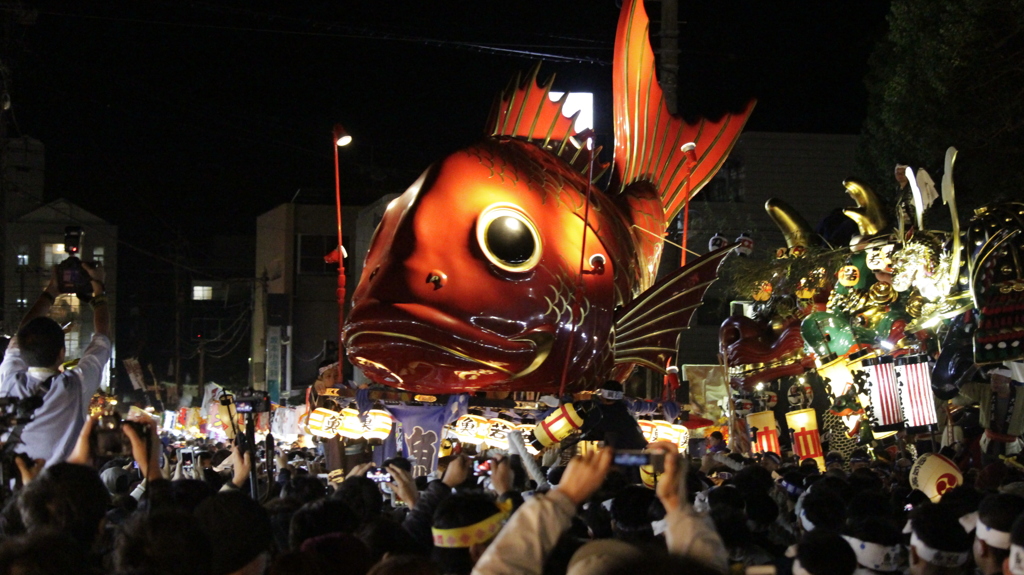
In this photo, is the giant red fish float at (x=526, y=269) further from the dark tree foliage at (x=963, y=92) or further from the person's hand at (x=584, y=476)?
the dark tree foliage at (x=963, y=92)

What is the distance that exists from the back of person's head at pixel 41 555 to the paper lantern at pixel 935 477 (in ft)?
17.8

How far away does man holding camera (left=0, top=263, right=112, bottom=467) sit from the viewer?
5.05 meters

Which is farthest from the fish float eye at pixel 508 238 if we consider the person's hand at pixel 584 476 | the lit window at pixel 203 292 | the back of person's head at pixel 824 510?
the lit window at pixel 203 292

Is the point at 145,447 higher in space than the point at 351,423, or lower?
lower

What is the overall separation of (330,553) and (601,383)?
5.96m

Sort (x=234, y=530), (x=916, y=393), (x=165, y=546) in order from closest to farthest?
(x=165, y=546), (x=234, y=530), (x=916, y=393)

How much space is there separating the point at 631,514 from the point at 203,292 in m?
40.1

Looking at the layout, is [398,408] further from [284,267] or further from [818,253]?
[284,267]

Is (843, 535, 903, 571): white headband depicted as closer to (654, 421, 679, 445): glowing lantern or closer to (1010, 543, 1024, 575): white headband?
(1010, 543, 1024, 575): white headband

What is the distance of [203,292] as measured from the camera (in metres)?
42.9

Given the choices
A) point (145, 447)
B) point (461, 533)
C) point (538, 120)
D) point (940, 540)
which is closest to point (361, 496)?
point (145, 447)

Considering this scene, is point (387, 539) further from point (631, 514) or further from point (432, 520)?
point (631, 514)

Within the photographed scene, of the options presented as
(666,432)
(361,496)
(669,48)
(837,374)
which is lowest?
(361,496)

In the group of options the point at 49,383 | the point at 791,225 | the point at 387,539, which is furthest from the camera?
the point at 791,225
